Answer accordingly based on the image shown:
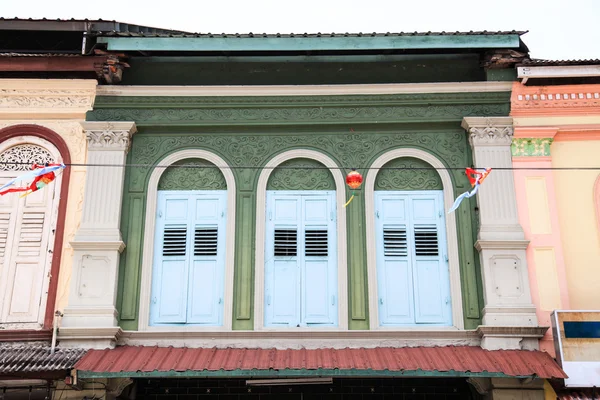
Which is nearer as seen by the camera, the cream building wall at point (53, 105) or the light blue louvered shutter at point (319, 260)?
the light blue louvered shutter at point (319, 260)

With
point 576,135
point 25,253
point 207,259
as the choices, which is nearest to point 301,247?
point 207,259

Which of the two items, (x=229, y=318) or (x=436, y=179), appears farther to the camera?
(x=436, y=179)

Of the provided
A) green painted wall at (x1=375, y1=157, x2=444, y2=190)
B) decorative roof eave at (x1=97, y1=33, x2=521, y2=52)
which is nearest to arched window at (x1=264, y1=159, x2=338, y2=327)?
green painted wall at (x1=375, y1=157, x2=444, y2=190)

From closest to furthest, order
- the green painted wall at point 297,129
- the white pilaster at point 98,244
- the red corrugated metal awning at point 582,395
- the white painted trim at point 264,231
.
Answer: the red corrugated metal awning at point 582,395
the white pilaster at point 98,244
the white painted trim at point 264,231
the green painted wall at point 297,129

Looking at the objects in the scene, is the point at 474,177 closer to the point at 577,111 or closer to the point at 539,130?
the point at 539,130

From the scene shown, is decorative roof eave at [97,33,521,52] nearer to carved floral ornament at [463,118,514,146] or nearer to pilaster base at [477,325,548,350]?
carved floral ornament at [463,118,514,146]

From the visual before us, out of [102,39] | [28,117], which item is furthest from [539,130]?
[28,117]

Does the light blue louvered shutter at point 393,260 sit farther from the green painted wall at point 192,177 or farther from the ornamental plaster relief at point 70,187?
the ornamental plaster relief at point 70,187

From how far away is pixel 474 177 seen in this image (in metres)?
9.65

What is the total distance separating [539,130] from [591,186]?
101 centimetres

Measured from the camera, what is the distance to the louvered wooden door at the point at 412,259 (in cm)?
938

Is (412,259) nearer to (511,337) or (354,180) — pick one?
(354,180)

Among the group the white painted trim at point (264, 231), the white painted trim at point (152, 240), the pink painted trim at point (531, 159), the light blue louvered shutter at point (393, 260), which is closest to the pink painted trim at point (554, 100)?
the pink painted trim at point (531, 159)

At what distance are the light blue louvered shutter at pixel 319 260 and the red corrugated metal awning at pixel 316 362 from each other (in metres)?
0.63
